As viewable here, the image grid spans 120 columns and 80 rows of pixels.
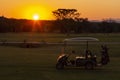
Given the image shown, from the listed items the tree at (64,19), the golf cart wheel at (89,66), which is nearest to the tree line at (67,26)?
the tree at (64,19)

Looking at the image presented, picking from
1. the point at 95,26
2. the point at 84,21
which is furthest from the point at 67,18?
the point at 95,26

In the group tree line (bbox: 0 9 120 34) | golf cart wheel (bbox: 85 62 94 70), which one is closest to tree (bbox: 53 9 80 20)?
tree line (bbox: 0 9 120 34)

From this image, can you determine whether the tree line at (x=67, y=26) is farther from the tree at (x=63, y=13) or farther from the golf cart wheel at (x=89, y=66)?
the golf cart wheel at (x=89, y=66)

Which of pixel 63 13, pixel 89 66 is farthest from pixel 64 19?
pixel 89 66

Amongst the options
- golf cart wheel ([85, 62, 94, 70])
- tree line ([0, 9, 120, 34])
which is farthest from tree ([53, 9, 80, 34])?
golf cart wheel ([85, 62, 94, 70])

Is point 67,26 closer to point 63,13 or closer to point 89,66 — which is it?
point 63,13

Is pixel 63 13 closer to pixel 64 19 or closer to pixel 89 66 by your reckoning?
pixel 64 19

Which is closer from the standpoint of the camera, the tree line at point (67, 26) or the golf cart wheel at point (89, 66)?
the golf cart wheel at point (89, 66)

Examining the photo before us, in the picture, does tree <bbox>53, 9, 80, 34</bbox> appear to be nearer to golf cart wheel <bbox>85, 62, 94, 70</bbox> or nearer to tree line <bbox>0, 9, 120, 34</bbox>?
tree line <bbox>0, 9, 120, 34</bbox>

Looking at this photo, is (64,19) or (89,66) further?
(64,19)

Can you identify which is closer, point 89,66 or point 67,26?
point 89,66

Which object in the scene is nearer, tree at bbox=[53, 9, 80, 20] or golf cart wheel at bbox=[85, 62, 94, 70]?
golf cart wheel at bbox=[85, 62, 94, 70]

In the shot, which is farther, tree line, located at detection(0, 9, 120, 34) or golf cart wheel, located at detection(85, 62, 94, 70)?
tree line, located at detection(0, 9, 120, 34)

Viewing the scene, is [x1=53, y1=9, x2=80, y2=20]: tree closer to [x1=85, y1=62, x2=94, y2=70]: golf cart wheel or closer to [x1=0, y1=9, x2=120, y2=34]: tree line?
[x1=0, y1=9, x2=120, y2=34]: tree line
